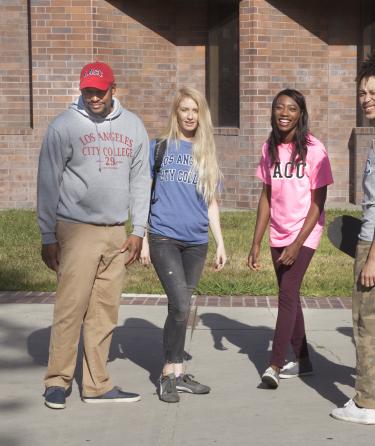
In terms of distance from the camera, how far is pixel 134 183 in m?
6.22

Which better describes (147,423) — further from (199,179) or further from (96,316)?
(199,179)

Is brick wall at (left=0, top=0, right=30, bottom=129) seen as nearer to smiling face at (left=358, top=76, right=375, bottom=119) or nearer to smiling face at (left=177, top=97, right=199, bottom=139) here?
smiling face at (left=177, top=97, right=199, bottom=139)

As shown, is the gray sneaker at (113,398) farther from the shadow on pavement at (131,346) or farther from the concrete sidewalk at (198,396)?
the shadow on pavement at (131,346)

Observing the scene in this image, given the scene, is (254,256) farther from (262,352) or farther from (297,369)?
(262,352)

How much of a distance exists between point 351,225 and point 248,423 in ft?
4.24

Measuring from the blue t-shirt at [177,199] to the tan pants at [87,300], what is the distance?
300 mm

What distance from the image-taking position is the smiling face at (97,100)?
19.6 ft

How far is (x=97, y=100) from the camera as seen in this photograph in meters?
5.98

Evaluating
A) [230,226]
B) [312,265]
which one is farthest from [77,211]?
[230,226]

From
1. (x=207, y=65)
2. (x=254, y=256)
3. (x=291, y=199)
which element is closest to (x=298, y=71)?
(x=207, y=65)

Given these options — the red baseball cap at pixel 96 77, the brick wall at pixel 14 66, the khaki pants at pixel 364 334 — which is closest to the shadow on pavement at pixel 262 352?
the khaki pants at pixel 364 334

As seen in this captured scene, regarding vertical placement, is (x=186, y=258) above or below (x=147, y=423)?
above

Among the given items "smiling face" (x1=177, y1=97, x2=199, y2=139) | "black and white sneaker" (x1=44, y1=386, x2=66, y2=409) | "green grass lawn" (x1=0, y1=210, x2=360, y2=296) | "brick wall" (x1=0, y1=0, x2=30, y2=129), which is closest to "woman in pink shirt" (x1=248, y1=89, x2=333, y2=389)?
"smiling face" (x1=177, y1=97, x2=199, y2=139)

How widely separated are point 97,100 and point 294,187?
55.2 inches
